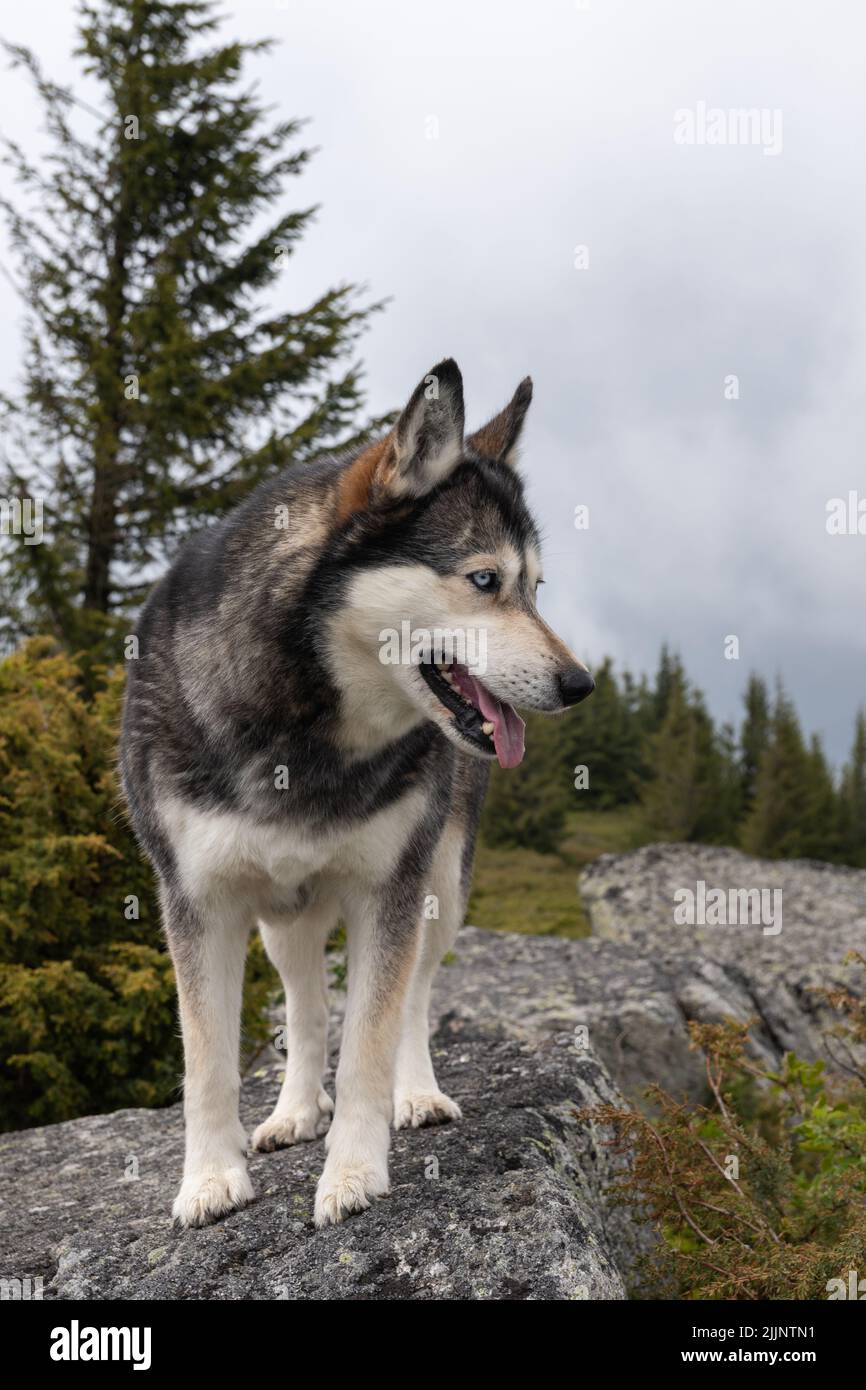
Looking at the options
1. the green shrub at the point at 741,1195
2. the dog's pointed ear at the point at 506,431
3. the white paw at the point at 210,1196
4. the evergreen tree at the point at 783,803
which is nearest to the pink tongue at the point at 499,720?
the dog's pointed ear at the point at 506,431

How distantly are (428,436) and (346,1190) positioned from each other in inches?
105

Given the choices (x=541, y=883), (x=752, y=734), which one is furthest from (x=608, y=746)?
(x=541, y=883)

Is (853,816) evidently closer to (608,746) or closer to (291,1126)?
(608,746)

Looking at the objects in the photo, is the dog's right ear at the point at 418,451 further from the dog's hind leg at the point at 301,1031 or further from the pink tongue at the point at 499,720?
the dog's hind leg at the point at 301,1031

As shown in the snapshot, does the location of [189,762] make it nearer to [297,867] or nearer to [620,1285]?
[297,867]

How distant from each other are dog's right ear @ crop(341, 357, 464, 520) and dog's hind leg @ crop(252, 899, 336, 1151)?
196 centimetres

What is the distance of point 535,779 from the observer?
45.3 meters

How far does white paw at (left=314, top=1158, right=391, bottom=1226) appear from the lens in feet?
12.4

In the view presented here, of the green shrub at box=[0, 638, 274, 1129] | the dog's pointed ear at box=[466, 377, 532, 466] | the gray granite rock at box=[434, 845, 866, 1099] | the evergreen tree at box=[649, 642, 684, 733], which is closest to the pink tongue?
the dog's pointed ear at box=[466, 377, 532, 466]

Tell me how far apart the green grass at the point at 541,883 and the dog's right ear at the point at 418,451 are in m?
24.8

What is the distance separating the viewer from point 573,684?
339 cm

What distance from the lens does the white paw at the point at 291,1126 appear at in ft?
15.7

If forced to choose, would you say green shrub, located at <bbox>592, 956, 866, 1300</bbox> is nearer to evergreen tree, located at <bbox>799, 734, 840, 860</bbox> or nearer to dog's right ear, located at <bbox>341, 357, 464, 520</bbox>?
dog's right ear, located at <bbox>341, 357, 464, 520</bbox>
